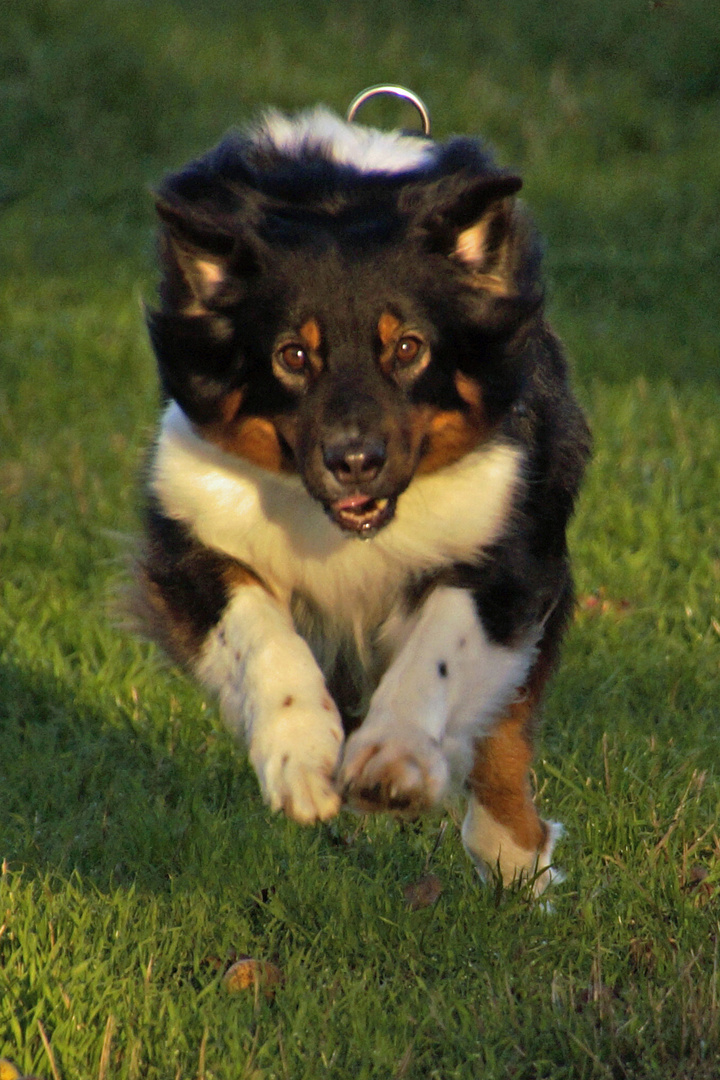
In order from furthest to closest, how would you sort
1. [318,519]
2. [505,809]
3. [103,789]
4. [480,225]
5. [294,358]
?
1. [103,789]
2. [505,809]
3. [318,519]
4. [480,225]
5. [294,358]

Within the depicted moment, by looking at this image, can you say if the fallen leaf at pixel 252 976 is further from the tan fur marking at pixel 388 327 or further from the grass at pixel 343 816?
the tan fur marking at pixel 388 327

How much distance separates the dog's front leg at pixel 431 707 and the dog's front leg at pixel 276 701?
58 millimetres

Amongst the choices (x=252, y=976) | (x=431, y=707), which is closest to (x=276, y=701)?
(x=431, y=707)

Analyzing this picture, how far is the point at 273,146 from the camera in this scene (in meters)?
3.57

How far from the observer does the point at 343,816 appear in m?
3.76

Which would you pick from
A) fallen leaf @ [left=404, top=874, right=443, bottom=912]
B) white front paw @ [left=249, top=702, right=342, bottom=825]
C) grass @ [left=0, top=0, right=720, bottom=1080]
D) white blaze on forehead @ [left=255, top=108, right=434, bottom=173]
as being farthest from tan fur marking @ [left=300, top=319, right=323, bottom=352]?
fallen leaf @ [left=404, top=874, right=443, bottom=912]

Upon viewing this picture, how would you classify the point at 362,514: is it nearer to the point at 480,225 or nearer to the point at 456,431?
the point at 456,431

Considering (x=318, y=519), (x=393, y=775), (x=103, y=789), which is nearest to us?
(x=393, y=775)

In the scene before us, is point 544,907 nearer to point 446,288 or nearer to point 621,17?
point 446,288

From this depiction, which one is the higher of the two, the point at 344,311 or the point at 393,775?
the point at 344,311

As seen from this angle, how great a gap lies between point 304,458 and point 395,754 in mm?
630

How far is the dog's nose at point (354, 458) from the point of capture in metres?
3.00

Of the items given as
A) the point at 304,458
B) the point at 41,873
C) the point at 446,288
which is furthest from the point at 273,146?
the point at 41,873

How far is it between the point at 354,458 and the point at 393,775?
1.99 ft
